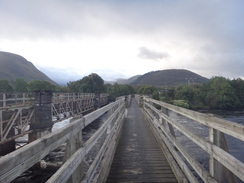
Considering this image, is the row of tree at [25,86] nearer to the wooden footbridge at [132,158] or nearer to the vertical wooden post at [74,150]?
the wooden footbridge at [132,158]

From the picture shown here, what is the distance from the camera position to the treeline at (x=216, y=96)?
62.8 m

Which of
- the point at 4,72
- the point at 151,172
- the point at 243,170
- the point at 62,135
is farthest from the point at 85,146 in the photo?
the point at 4,72

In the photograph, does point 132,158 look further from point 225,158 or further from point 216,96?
point 216,96

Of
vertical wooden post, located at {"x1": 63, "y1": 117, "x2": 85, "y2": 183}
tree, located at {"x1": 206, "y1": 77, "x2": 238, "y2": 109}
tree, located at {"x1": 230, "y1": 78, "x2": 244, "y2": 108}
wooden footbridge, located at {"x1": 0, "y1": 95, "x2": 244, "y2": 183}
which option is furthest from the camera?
tree, located at {"x1": 230, "y1": 78, "x2": 244, "y2": 108}

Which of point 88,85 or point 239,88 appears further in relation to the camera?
point 239,88

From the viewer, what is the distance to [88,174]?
97.9 inches

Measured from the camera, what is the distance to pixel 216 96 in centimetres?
6606

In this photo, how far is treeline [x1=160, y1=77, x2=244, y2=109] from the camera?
6284cm

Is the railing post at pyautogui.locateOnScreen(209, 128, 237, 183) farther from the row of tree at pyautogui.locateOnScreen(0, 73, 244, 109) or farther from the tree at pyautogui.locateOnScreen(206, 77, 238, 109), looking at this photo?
the tree at pyautogui.locateOnScreen(206, 77, 238, 109)

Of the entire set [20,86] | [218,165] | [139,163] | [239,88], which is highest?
[20,86]

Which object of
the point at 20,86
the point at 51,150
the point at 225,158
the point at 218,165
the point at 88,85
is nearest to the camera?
the point at 51,150

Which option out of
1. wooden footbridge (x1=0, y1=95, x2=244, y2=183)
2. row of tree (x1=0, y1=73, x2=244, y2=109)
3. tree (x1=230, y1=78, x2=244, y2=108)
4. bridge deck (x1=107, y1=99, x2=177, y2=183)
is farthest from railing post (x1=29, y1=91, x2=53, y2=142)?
tree (x1=230, y1=78, x2=244, y2=108)

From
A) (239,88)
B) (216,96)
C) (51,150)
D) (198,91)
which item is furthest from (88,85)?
(51,150)

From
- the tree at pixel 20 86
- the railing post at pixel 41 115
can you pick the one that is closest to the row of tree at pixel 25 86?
the tree at pixel 20 86
